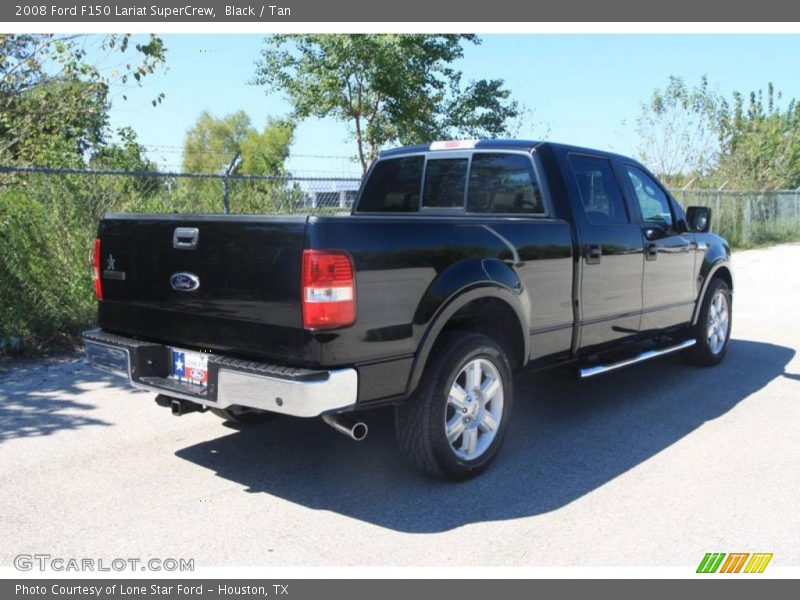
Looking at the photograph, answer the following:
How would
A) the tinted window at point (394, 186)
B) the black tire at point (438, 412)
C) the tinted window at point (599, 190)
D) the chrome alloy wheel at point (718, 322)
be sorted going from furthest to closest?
the chrome alloy wheel at point (718, 322) → the tinted window at point (394, 186) → the tinted window at point (599, 190) → the black tire at point (438, 412)

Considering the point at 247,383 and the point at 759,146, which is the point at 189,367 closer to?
the point at 247,383

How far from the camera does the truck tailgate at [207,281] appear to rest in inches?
141

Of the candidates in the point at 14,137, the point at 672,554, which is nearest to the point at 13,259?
the point at 14,137

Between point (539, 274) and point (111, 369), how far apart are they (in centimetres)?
258

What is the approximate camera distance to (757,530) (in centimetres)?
372

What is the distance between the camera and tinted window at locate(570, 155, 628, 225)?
5406mm

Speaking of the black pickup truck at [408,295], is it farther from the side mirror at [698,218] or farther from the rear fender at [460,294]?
the side mirror at [698,218]

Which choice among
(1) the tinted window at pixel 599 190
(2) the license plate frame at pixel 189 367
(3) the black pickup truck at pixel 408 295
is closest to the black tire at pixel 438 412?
(3) the black pickup truck at pixel 408 295

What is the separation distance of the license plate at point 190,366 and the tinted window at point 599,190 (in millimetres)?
2825

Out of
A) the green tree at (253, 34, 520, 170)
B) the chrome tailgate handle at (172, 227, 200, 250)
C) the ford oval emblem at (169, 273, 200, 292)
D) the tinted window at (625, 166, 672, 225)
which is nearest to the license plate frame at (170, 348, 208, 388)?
the ford oval emblem at (169, 273, 200, 292)

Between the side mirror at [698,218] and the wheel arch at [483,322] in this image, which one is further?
the side mirror at [698,218]

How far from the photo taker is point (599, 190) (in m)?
5.62

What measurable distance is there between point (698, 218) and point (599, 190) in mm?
1511

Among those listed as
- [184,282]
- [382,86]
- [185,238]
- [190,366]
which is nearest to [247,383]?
[190,366]
